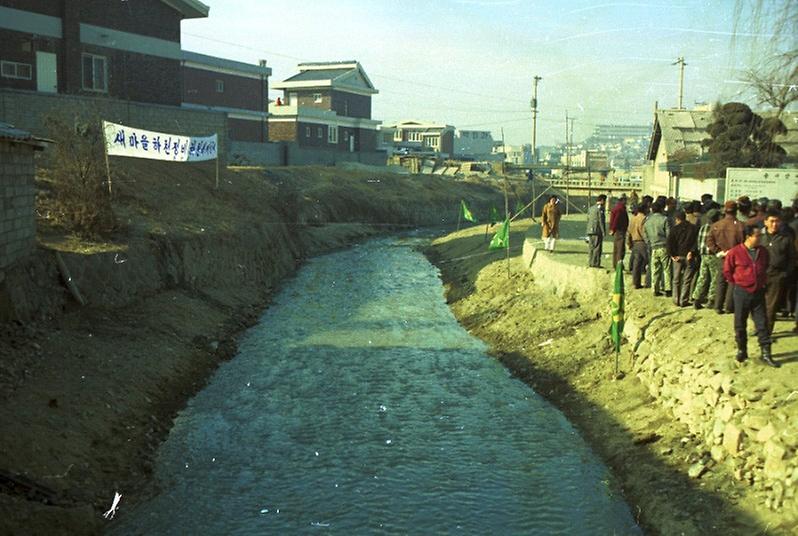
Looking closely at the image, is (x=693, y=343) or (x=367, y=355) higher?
(x=693, y=343)

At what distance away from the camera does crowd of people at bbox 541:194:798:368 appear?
1236cm

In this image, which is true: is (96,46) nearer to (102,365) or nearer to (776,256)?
(102,365)

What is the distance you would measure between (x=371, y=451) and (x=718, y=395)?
20.3ft

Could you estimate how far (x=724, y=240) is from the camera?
14.8m

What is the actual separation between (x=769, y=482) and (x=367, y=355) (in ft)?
39.4

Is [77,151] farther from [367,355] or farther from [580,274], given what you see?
[580,274]

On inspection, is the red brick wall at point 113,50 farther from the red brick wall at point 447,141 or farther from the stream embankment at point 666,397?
the red brick wall at point 447,141

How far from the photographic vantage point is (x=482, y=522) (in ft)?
38.0

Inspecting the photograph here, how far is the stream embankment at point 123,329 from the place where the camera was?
11562mm

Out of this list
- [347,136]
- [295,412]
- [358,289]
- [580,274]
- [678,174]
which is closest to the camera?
[295,412]

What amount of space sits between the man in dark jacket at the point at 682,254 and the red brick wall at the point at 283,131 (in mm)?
55465

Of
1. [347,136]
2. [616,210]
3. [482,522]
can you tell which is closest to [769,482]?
[482,522]

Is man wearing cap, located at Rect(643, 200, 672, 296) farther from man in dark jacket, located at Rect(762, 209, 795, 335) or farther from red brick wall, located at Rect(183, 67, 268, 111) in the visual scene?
red brick wall, located at Rect(183, 67, 268, 111)

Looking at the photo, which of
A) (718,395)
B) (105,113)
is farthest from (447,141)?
(718,395)
